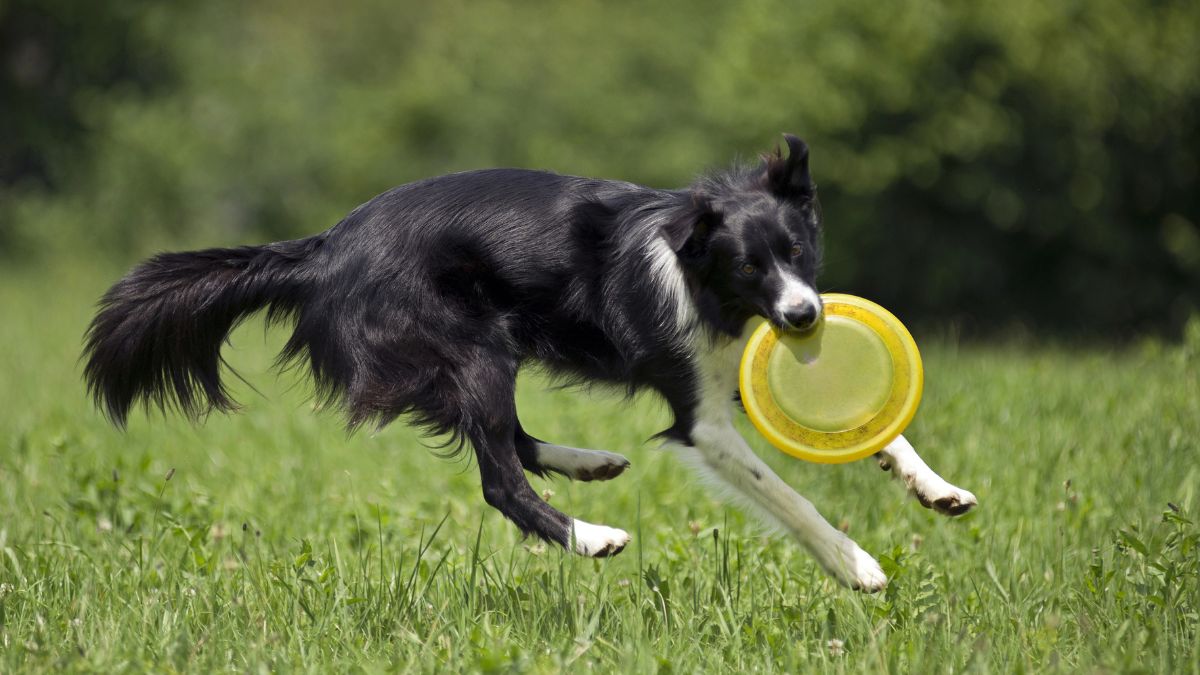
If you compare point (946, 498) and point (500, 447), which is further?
point (500, 447)

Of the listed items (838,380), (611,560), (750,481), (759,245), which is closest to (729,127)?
(611,560)

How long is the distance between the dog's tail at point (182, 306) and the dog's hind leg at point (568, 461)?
3.22 feet

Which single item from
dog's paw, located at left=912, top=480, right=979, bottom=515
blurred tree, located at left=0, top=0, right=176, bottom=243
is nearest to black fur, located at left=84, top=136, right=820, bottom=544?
dog's paw, located at left=912, top=480, right=979, bottom=515

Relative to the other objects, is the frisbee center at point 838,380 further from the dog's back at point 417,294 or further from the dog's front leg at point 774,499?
A: the dog's back at point 417,294

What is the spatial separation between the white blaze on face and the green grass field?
87cm

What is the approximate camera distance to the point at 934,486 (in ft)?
13.3

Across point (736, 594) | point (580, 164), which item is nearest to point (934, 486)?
point (736, 594)

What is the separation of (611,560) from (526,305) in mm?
1297

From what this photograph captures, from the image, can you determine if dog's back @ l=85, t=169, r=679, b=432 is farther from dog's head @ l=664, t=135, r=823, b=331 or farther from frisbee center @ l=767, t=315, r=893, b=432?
frisbee center @ l=767, t=315, r=893, b=432

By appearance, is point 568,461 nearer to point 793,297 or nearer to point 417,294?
point 417,294

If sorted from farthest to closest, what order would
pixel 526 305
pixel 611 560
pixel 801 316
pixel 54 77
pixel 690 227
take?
pixel 54 77 → pixel 611 560 → pixel 526 305 → pixel 690 227 → pixel 801 316

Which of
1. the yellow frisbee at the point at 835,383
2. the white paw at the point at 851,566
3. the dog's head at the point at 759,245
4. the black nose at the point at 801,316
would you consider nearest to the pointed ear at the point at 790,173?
the dog's head at the point at 759,245

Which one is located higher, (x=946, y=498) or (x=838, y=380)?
(x=838, y=380)

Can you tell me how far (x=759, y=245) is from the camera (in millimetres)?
4047
